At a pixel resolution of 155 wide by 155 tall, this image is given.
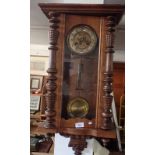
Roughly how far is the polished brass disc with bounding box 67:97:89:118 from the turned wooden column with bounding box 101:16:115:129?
0.09 metres

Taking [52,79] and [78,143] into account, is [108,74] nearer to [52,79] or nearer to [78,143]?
[52,79]

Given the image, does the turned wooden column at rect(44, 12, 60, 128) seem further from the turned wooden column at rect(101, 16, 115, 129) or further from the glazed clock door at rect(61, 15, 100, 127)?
the turned wooden column at rect(101, 16, 115, 129)

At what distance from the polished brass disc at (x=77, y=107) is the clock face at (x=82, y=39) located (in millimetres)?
215

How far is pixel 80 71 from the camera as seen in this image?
3.20 ft

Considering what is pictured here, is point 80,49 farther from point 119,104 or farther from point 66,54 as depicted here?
point 119,104

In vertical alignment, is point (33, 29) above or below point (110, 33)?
above

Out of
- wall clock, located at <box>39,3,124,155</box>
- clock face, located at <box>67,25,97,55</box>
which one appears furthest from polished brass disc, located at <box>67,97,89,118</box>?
clock face, located at <box>67,25,97,55</box>

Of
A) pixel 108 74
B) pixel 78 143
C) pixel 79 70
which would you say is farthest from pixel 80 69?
pixel 78 143
